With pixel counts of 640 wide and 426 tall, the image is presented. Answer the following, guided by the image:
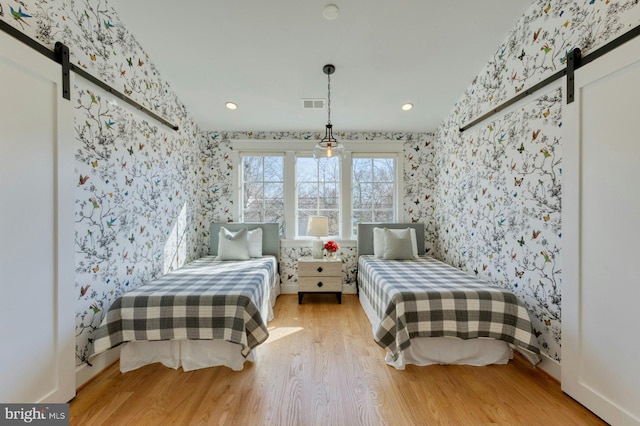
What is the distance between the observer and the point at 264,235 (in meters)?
3.88

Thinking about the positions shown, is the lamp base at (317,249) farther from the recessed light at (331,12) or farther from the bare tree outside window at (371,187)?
the recessed light at (331,12)

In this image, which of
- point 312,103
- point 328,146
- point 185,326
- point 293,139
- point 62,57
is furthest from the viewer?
point 293,139

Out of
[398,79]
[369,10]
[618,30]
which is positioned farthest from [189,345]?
[618,30]

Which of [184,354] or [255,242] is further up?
[255,242]

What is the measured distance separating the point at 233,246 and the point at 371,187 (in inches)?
82.6

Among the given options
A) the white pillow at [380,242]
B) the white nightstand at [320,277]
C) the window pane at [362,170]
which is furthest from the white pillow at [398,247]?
the window pane at [362,170]

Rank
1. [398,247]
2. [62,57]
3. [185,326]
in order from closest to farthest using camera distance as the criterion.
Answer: [62,57] < [185,326] < [398,247]

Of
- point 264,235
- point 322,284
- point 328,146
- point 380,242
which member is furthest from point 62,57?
point 380,242

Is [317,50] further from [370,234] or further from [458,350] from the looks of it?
[458,350]

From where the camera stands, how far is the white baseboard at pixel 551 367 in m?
1.88

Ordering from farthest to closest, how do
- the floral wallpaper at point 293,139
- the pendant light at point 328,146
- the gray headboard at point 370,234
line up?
the floral wallpaper at point 293,139 → the gray headboard at point 370,234 → the pendant light at point 328,146

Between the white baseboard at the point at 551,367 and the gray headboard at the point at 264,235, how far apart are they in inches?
115

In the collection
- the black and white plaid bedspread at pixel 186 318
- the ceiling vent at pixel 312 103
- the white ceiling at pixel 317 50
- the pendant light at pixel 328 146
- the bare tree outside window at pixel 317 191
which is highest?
the white ceiling at pixel 317 50

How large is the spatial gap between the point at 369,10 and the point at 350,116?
1.47 meters
